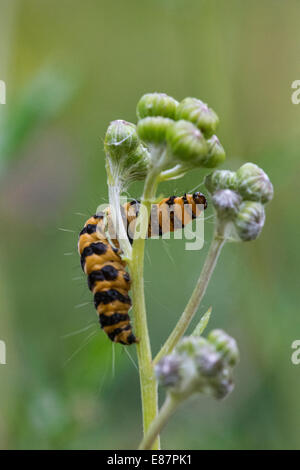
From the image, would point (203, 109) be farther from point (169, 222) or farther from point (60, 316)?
point (60, 316)

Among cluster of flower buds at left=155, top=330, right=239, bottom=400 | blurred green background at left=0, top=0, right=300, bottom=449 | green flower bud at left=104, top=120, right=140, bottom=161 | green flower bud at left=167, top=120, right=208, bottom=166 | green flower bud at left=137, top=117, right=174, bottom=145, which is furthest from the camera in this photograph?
blurred green background at left=0, top=0, right=300, bottom=449

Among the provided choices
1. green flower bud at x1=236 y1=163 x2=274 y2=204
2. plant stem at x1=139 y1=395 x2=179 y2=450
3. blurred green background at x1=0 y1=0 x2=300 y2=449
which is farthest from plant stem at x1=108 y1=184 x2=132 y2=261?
blurred green background at x1=0 y1=0 x2=300 y2=449

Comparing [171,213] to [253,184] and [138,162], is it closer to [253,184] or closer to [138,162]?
[138,162]

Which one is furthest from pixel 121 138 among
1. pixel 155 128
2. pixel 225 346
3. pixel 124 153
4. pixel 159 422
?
pixel 159 422

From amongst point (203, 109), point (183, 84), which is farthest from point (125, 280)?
→ point (183, 84)

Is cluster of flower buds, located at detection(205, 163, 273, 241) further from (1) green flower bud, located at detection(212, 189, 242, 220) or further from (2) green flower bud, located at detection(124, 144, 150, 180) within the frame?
(2) green flower bud, located at detection(124, 144, 150, 180)

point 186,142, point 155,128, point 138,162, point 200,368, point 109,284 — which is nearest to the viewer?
point 200,368

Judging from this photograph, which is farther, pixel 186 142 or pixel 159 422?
pixel 186 142
